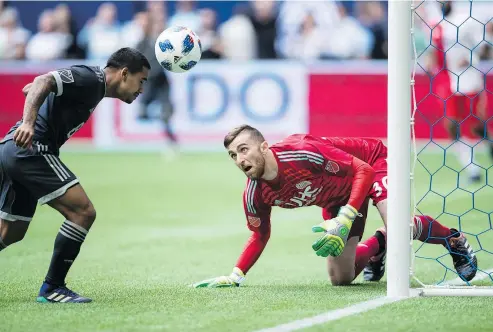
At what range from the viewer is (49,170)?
20.2 ft

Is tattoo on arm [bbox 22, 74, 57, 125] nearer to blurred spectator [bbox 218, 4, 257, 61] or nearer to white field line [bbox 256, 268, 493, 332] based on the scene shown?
white field line [bbox 256, 268, 493, 332]

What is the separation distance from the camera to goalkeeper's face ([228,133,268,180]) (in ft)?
21.3

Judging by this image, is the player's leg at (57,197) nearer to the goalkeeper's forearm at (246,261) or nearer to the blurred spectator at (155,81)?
the goalkeeper's forearm at (246,261)

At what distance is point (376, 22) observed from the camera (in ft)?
61.6

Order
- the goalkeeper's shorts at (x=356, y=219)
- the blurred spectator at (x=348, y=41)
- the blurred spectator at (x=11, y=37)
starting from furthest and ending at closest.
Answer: the blurred spectator at (x=11, y=37), the blurred spectator at (x=348, y=41), the goalkeeper's shorts at (x=356, y=219)

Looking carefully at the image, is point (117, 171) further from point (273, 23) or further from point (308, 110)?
point (273, 23)

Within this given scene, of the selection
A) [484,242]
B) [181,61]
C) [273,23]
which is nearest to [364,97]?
[273,23]

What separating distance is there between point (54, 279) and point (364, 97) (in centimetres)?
1217

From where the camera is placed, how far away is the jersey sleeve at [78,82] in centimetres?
608

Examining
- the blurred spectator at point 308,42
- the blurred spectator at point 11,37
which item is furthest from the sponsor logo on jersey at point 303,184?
the blurred spectator at point 11,37

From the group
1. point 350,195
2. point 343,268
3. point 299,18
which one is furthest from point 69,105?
point 299,18

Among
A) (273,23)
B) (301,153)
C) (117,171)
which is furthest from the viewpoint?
(273,23)

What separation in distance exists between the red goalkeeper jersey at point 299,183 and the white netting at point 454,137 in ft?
1.73

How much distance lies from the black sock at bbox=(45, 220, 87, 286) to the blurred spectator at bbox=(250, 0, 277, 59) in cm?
1307
